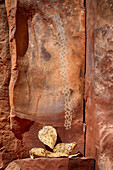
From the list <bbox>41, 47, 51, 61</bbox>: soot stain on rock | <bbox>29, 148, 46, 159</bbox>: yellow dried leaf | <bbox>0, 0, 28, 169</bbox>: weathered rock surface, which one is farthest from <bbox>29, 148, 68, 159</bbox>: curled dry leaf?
<bbox>41, 47, 51, 61</bbox>: soot stain on rock

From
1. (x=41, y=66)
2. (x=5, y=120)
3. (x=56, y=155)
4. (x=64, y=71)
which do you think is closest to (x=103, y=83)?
(x=64, y=71)

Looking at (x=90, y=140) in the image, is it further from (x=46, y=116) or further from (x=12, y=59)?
(x=12, y=59)

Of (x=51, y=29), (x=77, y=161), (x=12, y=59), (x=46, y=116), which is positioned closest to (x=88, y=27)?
(x=51, y=29)

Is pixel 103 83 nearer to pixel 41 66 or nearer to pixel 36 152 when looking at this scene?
pixel 41 66

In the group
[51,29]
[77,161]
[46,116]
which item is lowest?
[77,161]

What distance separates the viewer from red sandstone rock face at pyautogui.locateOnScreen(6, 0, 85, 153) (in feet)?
3.83

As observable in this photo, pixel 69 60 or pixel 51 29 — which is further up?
pixel 51 29

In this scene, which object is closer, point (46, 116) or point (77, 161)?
point (77, 161)

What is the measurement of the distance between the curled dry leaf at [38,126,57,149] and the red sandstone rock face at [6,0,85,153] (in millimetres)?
37

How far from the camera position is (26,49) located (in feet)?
3.90

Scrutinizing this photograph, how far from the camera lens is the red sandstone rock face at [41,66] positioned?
1168 mm

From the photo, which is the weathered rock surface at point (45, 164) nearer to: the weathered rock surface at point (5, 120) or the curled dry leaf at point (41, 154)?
the curled dry leaf at point (41, 154)

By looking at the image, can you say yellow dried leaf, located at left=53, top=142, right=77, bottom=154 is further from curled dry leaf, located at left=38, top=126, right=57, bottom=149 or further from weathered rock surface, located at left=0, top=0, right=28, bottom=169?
weathered rock surface, located at left=0, top=0, right=28, bottom=169

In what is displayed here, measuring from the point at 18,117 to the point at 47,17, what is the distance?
679 mm
